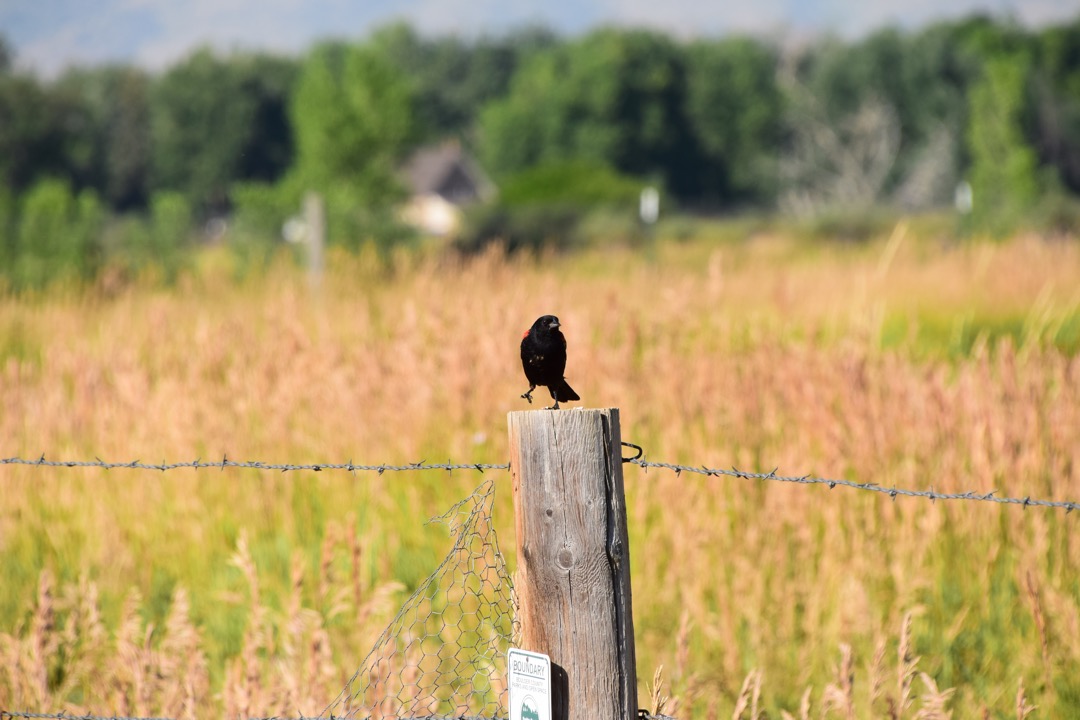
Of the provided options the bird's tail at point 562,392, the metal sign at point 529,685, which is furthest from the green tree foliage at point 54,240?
the metal sign at point 529,685

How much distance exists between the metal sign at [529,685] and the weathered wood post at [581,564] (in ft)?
0.06

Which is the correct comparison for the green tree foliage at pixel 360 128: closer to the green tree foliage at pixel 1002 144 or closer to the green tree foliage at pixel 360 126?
the green tree foliage at pixel 360 126

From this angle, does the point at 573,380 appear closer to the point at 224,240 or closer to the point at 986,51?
the point at 224,240

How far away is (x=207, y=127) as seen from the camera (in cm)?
7194

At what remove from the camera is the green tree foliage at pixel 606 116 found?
6600cm

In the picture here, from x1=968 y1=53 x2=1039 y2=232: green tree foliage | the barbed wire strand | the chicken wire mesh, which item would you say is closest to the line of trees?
x1=968 y1=53 x2=1039 y2=232: green tree foliage

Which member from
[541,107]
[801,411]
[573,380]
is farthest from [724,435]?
[541,107]

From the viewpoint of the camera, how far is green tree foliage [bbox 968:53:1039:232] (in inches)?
1077

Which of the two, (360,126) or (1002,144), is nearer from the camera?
(360,126)

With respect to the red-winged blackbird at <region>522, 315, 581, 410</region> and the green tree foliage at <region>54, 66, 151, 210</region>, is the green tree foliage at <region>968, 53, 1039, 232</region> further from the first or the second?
the green tree foliage at <region>54, 66, 151, 210</region>

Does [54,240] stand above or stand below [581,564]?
above

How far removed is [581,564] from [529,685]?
222mm

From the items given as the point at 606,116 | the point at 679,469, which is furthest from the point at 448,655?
the point at 606,116

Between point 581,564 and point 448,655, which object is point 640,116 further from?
point 581,564
